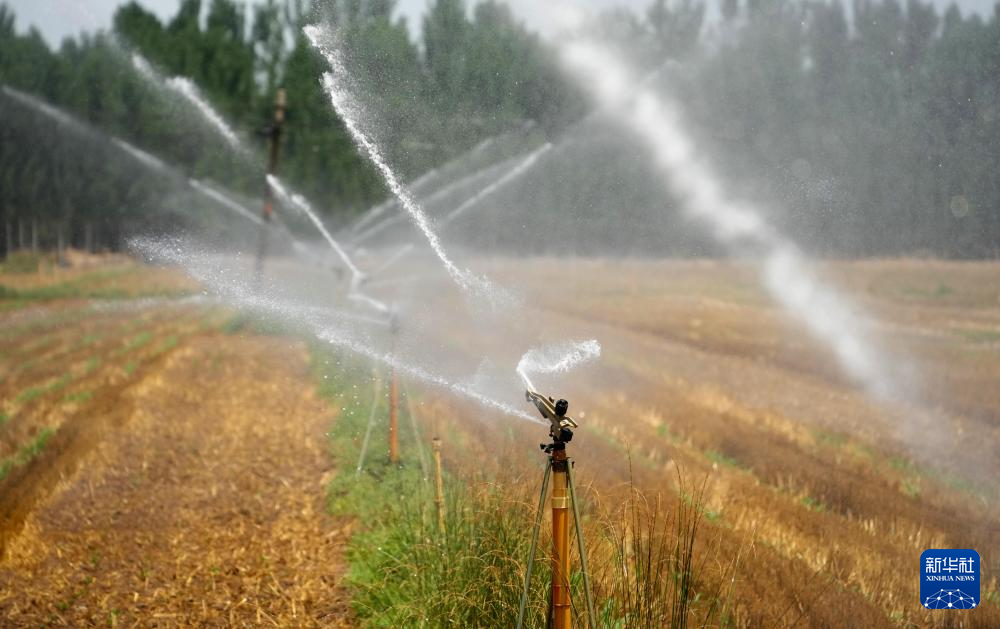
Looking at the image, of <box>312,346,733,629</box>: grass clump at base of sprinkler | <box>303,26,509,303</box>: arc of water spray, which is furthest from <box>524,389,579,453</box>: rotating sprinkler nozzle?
<box>303,26,509,303</box>: arc of water spray

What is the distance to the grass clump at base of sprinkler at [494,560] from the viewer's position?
4395 millimetres

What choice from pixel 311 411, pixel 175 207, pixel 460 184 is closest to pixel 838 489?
pixel 311 411

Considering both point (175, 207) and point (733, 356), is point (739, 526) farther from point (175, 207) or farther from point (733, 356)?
point (175, 207)

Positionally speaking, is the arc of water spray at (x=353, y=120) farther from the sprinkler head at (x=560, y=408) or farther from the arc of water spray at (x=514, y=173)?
the arc of water spray at (x=514, y=173)

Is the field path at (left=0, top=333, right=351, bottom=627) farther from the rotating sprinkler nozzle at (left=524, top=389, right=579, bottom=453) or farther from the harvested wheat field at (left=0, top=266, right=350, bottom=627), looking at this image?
the rotating sprinkler nozzle at (left=524, top=389, right=579, bottom=453)

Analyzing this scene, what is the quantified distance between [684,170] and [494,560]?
36.6ft

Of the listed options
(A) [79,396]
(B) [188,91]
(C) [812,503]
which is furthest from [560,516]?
(B) [188,91]

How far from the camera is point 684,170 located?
14.6 metres

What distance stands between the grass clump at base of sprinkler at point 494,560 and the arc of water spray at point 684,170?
27.9 ft

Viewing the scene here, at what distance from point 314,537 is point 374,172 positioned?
359 centimetres

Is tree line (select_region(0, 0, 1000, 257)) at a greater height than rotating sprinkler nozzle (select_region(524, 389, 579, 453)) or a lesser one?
greater

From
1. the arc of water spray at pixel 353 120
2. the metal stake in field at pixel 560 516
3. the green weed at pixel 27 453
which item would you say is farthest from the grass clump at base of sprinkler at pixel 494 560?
the green weed at pixel 27 453

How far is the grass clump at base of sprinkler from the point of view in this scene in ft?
14.4

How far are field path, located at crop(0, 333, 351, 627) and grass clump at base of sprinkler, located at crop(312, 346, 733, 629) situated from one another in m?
0.38
